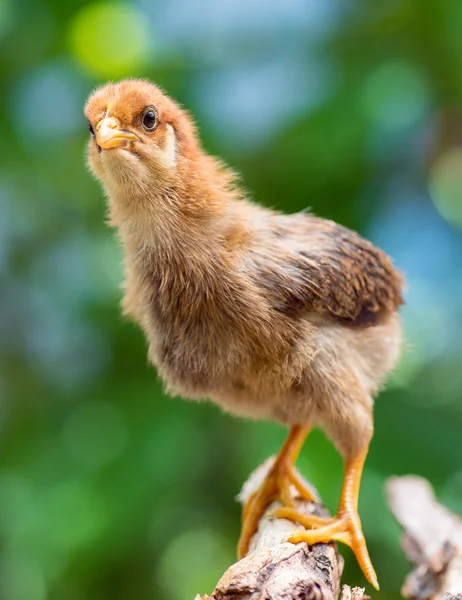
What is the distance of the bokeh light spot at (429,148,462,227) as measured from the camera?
8.10ft

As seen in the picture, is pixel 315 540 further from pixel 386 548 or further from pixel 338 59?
pixel 338 59

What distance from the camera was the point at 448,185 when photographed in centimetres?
249

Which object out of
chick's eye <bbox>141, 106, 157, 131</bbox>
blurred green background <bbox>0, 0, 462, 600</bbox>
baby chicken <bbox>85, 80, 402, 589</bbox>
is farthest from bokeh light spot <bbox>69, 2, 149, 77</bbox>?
chick's eye <bbox>141, 106, 157, 131</bbox>

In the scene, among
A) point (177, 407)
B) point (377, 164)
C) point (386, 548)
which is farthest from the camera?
point (377, 164)

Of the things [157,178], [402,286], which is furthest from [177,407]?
[157,178]

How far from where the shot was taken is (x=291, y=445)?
162cm

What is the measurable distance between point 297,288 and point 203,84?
1310 millimetres

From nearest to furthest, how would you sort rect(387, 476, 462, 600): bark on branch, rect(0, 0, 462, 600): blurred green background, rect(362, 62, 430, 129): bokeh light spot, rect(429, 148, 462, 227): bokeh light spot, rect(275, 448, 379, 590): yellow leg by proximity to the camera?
1. rect(275, 448, 379, 590): yellow leg
2. rect(387, 476, 462, 600): bark on branch
3. rect(0, 0, 462, 600): blurred green background
4. rect(362, 62, 430, 129): bokeh light spot
5. rect(429, 148, 462, 227): bokeh light spot

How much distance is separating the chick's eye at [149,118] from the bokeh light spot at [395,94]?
4.21ft

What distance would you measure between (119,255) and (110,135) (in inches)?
48.0

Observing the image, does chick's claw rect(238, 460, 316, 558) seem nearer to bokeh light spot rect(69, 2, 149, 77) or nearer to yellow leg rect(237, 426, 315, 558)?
yellow leg rect(237, 426, 315, 558)

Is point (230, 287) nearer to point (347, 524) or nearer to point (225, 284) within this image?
point (225, 284)

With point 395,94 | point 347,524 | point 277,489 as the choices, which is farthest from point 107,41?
point 347,524

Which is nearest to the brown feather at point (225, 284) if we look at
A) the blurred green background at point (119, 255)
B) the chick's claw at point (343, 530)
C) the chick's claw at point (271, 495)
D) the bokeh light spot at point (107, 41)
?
the chick's claw at point (343, 530)
